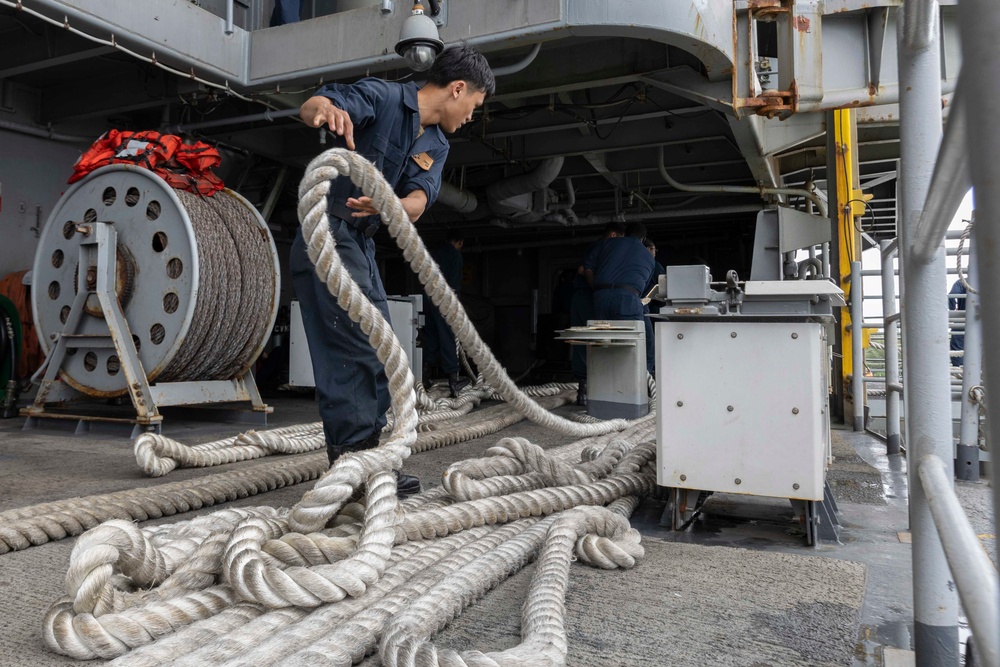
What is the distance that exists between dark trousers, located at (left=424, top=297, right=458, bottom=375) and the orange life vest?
9.08 feet

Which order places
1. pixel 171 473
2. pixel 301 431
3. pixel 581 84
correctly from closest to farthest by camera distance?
1. pixel 171 473
2. pixel 301 431
3. pixel 581 84

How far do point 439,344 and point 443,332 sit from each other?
8.9 inches

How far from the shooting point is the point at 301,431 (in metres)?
3.82

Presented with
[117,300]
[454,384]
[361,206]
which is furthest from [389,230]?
[454,384]

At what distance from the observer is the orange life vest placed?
4453mm

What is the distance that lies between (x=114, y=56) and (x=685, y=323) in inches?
195

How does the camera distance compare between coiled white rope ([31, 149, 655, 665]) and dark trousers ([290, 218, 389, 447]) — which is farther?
dark trousers ([290, 218, 389, 447])

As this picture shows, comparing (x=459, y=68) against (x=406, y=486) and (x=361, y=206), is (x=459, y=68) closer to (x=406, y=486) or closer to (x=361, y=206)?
(x=361, y=206)

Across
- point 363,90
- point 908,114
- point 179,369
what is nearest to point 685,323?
point 908,114

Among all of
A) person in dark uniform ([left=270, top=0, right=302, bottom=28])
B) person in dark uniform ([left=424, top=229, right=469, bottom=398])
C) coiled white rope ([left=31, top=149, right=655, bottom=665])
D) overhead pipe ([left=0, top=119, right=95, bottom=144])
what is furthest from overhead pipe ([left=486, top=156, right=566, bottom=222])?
coiled white rope ([left=31, top=149, right=655, bottom=665])

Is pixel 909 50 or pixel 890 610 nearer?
pixel 909 50

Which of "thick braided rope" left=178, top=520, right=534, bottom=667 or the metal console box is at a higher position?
the metal console box

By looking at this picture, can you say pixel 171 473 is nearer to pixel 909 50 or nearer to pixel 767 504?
pixel 767 504

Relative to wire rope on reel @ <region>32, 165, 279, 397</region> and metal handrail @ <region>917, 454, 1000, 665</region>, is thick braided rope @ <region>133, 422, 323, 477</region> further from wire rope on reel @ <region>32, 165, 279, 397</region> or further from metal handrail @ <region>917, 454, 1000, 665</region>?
metal handrail @ <region>917, 454, 1000, 665</region>
